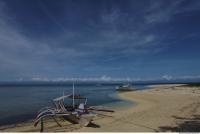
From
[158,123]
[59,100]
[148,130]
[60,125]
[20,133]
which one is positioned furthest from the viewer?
[59,100]

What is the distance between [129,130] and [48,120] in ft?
23.3

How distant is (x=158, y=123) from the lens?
14.1m

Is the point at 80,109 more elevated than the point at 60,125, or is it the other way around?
the point at 80,109

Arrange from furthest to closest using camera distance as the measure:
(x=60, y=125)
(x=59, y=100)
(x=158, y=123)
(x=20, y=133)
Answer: (x=59, y=100) < (x=60, y=125) < (x=158, y=123) < (x=20, y=133)

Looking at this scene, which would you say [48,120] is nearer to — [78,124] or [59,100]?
[59,100]

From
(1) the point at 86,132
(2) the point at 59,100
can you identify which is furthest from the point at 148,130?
(2) the point at 59,100

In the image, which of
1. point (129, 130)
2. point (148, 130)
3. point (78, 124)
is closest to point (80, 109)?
point (78, 124)

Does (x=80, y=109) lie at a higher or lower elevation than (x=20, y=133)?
higher

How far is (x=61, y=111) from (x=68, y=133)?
91.2 inches

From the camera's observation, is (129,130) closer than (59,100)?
Yes

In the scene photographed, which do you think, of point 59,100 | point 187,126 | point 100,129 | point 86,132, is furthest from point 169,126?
point 59,100

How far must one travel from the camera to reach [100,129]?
13219 millimetres

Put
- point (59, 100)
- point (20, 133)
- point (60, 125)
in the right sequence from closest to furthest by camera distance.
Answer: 1. point (20, 133)
2. point (60, 125)
3. point (59, 100)

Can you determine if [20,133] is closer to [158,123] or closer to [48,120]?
[48,120]
